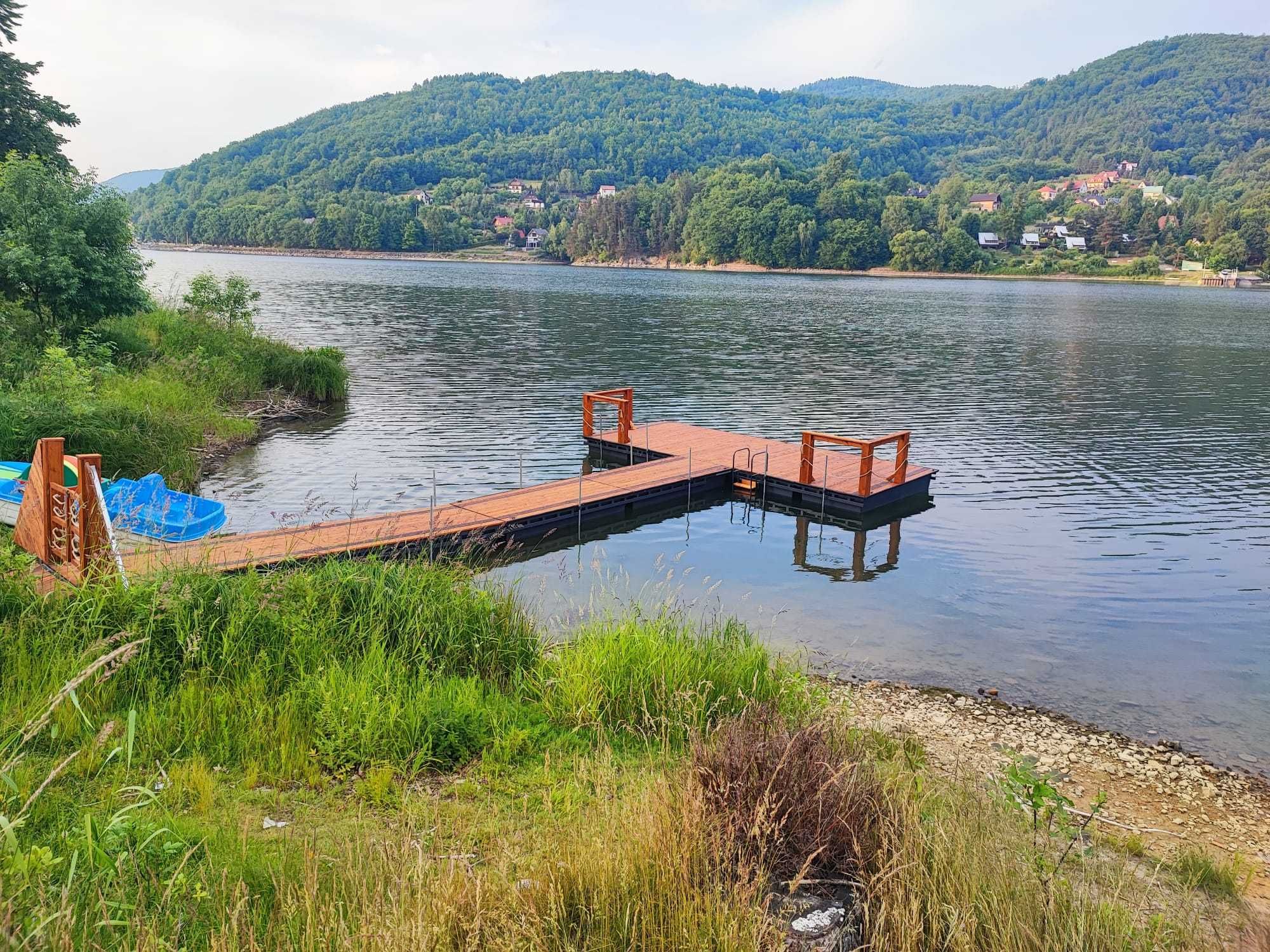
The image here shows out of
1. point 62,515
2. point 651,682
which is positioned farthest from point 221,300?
point 651,682

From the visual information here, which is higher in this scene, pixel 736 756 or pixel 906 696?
pixel 736 756

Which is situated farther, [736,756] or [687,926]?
[736,756]

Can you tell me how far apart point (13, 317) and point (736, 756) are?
21299 mm

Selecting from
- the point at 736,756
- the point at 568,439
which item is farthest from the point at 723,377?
the point at 736,756

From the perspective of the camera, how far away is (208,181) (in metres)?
199

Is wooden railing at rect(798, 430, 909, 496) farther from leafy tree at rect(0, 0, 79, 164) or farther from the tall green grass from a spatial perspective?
leafy tree at rect(0, 0, 79, 164)

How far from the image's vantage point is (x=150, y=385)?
803 inches

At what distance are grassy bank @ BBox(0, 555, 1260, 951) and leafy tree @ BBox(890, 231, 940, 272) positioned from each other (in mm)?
138155

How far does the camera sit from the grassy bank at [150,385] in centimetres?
1535

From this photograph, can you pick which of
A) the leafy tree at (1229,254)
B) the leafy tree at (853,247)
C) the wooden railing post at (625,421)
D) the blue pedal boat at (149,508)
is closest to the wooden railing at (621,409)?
the wooden railing post at (625,421)

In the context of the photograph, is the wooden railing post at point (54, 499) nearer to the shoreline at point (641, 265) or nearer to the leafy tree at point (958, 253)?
the shoreline at point (641, 265)

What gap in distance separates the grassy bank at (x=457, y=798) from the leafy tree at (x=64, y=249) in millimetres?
14934

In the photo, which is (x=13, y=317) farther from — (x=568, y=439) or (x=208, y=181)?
(x=208, y=181)

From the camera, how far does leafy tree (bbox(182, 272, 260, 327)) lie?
91.9 ft
